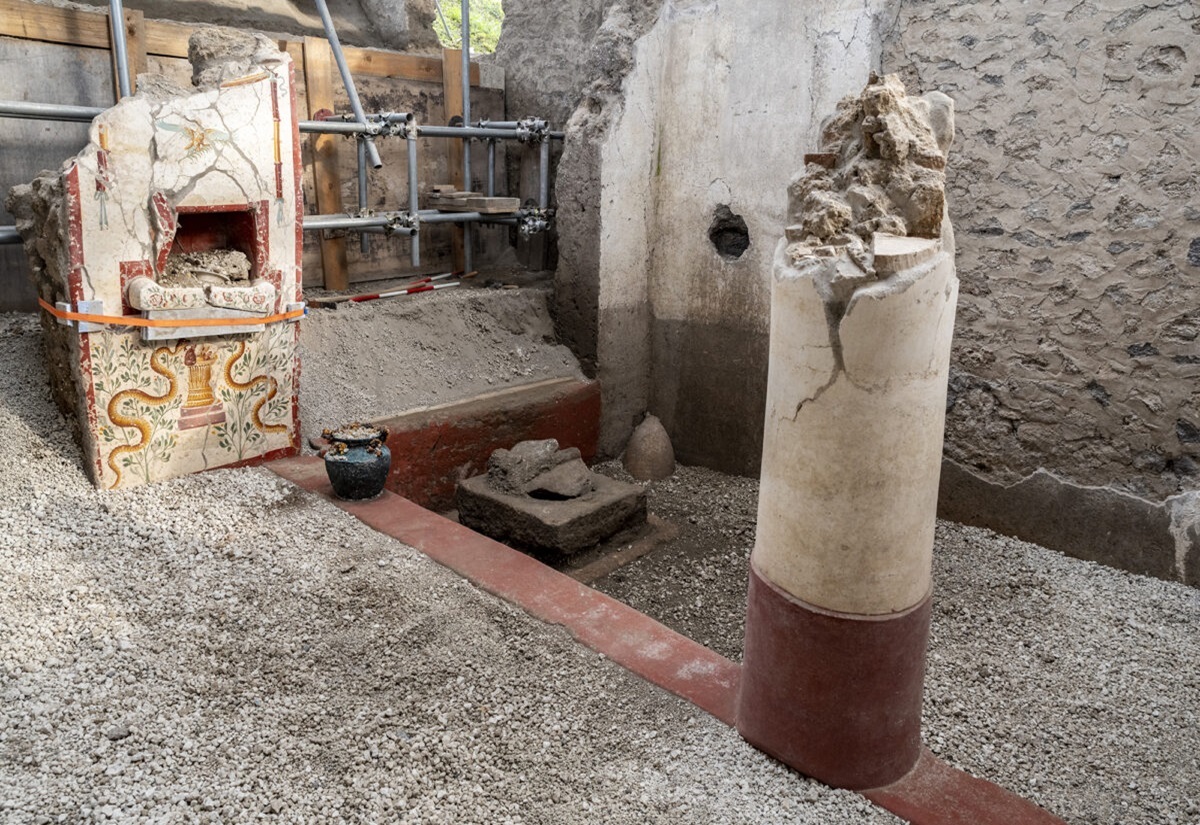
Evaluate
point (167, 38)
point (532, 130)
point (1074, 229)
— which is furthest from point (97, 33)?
point (1074, 229)

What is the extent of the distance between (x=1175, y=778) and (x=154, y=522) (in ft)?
12.0

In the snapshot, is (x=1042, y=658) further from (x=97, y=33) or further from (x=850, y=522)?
(x=97, y=33)

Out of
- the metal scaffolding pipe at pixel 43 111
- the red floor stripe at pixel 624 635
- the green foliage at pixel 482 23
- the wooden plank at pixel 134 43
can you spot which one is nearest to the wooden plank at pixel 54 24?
the wooden plank at pixel 134 43

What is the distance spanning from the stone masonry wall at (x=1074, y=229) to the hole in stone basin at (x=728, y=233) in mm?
1167

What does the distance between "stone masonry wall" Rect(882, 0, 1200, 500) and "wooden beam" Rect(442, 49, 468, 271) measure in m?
2.80

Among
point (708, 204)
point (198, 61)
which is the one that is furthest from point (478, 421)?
point (198, 61)

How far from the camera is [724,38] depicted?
5.04 metres

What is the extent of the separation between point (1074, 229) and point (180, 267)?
3.94m

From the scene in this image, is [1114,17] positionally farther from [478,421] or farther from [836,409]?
[478,421]

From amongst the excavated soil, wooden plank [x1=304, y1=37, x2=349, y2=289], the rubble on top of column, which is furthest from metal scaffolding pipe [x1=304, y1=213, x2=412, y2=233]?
the rubble on top of column

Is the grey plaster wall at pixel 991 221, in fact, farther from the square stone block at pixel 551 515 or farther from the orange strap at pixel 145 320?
the orange strap at pixel 145 320

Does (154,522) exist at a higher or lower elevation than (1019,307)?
lower

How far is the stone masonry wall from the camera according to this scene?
12.3 feet

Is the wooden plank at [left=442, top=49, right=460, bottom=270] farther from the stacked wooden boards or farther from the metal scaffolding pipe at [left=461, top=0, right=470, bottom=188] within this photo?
the stacked wooden boards
